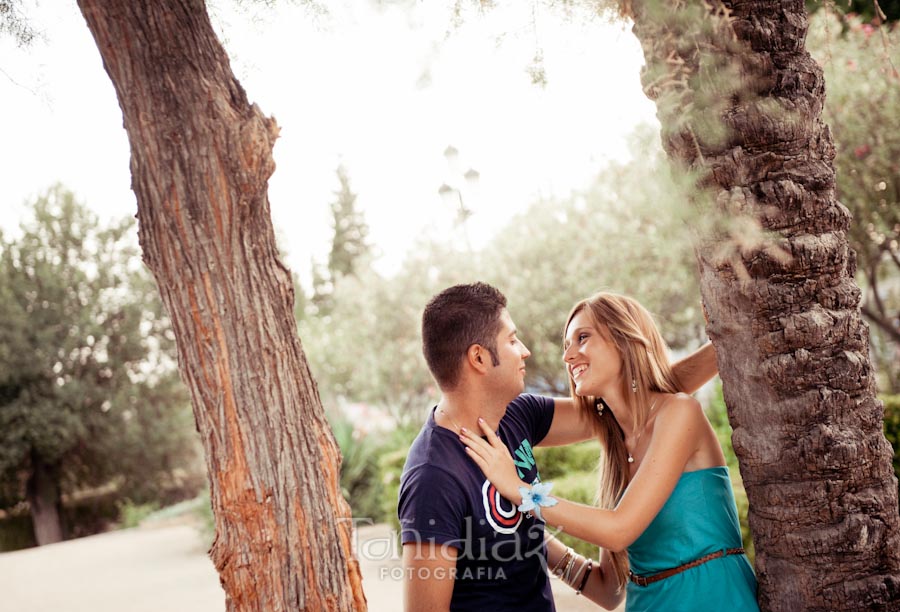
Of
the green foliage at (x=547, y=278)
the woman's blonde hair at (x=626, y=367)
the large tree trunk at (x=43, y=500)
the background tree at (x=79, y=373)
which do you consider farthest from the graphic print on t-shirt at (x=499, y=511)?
the large tree trunk at (x=43, y=500)

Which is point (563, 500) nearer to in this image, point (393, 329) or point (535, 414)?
point (535, 414)

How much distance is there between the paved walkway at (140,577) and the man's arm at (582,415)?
9.84 feet

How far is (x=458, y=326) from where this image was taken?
3152 millimetres

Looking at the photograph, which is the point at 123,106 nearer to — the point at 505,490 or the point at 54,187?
the point at 505,490

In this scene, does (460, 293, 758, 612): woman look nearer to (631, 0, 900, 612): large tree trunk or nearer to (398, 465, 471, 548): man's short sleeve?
(398, 465, 471, 548): man's short sleeve

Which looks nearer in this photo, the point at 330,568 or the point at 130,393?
the point at 330,568

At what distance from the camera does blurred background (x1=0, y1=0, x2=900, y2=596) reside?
3551 millimetres

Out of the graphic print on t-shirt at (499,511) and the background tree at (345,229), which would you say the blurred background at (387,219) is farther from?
the background tree at (345,229)

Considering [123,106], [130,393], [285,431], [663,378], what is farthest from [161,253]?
[130,393]

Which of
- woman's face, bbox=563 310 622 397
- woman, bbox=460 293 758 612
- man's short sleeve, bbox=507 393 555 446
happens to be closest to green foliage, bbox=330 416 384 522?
man's short sleeve, bbox=507 393 555 446

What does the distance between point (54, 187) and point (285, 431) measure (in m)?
26.3

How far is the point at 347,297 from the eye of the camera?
2214 centimetres

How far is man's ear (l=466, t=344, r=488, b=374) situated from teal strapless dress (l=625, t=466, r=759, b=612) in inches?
33.8

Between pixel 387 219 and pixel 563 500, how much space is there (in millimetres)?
24062
